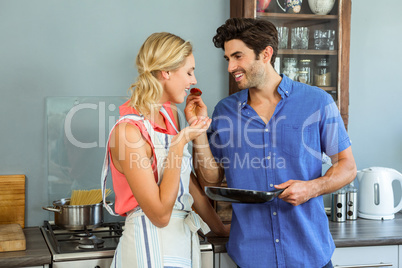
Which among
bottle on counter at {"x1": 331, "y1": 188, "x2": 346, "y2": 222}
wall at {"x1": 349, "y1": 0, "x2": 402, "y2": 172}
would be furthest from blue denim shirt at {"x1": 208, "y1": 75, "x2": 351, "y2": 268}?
wall at {"x1": 349, "y1": 0, "x2": 402, "y2": 172}

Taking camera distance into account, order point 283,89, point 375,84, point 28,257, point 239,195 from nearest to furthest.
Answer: point 239,195, point 28,257, point 283,89, point 375,84

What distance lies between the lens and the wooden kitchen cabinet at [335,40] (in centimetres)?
236

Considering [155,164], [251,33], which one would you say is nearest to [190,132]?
[155,164]

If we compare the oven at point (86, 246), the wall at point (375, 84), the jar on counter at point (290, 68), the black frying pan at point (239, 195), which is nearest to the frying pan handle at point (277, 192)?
the black frying pan at point (239, 195)

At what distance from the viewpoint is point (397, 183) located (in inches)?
111

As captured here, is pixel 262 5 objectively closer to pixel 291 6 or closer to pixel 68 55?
pixel 291 6

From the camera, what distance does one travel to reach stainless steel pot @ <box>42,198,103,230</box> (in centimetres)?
210

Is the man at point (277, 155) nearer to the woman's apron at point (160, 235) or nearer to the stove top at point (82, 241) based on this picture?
the woman's apron at point (160, 235)

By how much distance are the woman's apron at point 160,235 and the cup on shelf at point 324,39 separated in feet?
3.28

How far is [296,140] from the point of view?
185cm

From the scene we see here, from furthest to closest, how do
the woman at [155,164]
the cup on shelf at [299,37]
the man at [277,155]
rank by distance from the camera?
the cup on shelf at [299,37], the man at [277,155], the woman at [155,164]

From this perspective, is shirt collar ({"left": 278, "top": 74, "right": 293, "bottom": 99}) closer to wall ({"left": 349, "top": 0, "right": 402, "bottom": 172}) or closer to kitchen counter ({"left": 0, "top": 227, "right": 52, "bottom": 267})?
wall ({"left": 349, "top": 0, "right": 402, "bottom": 172})

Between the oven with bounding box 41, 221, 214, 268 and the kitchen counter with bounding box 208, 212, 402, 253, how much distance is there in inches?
3.8

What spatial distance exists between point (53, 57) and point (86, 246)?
942mm
